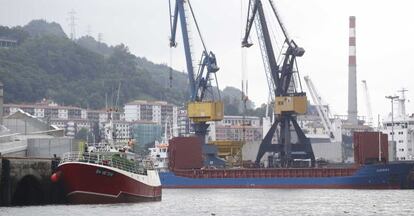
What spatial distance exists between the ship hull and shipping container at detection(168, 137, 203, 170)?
54.2 meters

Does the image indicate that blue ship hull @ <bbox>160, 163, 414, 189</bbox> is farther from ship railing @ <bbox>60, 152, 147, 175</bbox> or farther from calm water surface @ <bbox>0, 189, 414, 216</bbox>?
ship railing @ <bbox>60, 152, 147, 175</bbox>

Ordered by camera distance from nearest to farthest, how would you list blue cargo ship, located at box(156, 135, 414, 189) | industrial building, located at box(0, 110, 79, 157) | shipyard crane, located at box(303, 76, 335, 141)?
industrial building, located at box(0, 110, 79, 157), blue cargo ship, located at box(156, 135, 414, 189), shipyard crane, located at box(303, 76, 335, 141)

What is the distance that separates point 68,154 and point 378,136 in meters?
53.1

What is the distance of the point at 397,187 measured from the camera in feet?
335

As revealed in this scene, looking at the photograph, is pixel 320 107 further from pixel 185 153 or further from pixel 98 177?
pixel 98 177

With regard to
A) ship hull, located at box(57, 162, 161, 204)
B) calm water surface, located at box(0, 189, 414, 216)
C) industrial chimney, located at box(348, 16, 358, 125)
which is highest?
industrial chimney, located at box(348, 16, 358, 125)

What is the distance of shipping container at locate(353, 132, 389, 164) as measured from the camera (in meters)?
105

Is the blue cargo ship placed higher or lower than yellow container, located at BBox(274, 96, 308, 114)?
lower

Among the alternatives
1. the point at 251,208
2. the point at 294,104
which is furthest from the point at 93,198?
the point at 294,104

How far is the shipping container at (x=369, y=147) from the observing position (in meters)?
105

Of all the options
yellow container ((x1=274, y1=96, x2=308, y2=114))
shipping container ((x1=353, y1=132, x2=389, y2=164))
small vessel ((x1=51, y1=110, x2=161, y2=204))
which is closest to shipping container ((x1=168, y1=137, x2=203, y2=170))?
yellow container ((x1=274, y1=96, x2=308, y2=114))

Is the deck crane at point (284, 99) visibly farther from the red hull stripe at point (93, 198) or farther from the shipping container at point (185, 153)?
the red hull stripe at point (93, 198)

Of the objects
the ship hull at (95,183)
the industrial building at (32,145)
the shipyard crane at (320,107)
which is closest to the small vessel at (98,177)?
the ship hull at (95,183)

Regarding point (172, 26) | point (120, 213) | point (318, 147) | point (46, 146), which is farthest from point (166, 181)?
point (120, 213)
